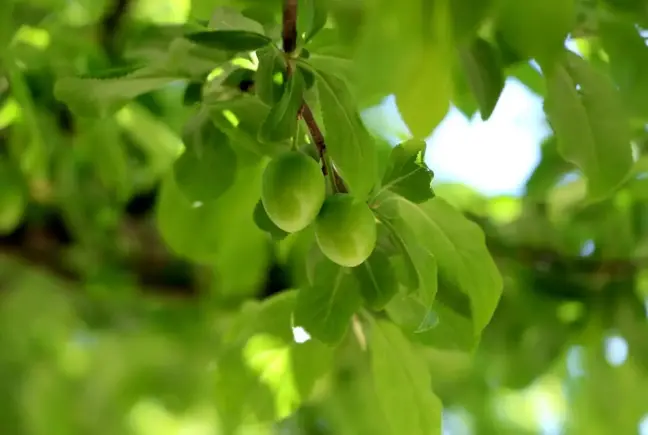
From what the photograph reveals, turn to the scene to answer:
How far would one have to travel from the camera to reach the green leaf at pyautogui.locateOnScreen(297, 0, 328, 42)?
389mm

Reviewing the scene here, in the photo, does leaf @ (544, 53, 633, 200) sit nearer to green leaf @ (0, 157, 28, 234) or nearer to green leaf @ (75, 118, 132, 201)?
green leaf @ (75, 118, 132, 201)

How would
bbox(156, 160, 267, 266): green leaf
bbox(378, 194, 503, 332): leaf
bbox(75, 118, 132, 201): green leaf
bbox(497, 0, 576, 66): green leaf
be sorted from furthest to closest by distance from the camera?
bbox(75, 118, 132, 201): green leaf
bbox(156, 160, 267, 266): green leaf
bbox(378, 194, 503, 332): leaf
bbox(497, 0, 576, 66): green leaf

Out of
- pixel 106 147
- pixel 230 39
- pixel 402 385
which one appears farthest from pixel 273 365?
pixel 106 147

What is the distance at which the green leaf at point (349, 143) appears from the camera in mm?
376

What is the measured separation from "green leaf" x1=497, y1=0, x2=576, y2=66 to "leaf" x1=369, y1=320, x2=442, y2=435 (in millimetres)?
197

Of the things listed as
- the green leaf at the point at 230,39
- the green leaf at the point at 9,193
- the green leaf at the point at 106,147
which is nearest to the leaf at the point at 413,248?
the green leaf at the point at 230,39

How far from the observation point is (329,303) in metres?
0.41

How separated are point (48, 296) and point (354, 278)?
2.94 ft

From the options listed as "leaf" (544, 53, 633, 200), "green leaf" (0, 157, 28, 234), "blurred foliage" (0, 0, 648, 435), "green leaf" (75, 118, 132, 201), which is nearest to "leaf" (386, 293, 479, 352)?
"blurred foliage" (0, 0, 648, 435)

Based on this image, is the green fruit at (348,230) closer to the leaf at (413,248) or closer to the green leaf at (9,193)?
the leaf at (413,248)

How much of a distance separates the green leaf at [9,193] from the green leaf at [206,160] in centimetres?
39

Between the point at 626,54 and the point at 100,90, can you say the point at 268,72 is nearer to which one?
the point at 100,90

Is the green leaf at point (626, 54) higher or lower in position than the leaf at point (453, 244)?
higher

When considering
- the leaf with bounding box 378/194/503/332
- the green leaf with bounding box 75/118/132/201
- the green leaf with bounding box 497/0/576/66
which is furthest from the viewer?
the green leaf with bounding box 75/118/132/201
